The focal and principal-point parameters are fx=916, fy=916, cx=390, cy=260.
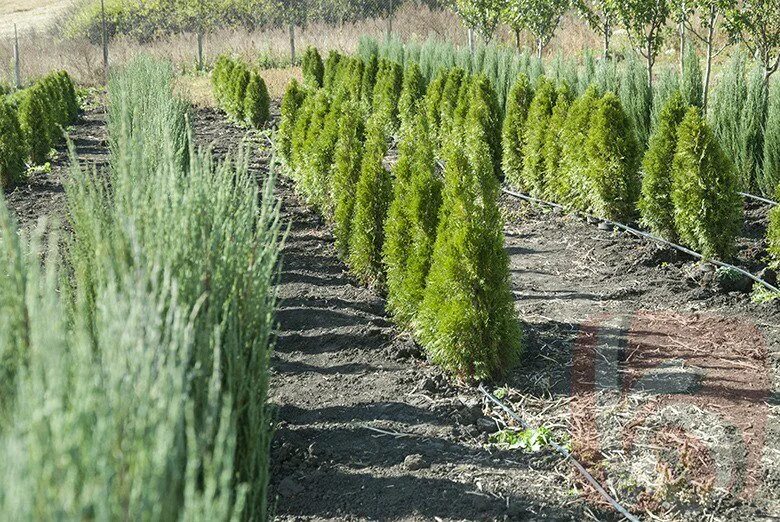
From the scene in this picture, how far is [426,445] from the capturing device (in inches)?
188

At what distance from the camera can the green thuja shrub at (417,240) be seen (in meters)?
6.14

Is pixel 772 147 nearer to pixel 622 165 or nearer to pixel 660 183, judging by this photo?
pixel 622 165

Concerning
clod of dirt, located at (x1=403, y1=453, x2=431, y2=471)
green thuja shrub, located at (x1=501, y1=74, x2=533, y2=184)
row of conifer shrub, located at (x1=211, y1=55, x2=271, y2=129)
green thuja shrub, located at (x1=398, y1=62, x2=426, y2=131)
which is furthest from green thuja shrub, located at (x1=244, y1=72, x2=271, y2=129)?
clod of dirt, located at (x1=403, y1=453, x2=431, y2=471)

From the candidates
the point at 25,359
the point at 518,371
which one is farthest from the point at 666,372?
the point at 25,359

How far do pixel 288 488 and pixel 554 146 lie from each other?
6.84m

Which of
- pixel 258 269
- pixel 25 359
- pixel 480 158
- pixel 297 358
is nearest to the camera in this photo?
pixel 25 359

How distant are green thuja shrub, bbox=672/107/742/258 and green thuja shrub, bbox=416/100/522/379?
2.72 metres

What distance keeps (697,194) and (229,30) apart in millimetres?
36255

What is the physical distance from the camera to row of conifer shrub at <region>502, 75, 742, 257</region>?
7.69m

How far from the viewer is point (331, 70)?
22609mm

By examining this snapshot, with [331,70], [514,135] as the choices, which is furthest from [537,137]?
[331,70]

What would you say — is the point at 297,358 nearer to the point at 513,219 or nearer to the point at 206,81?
the point at 513,219

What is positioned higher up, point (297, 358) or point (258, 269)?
point (258, 269)

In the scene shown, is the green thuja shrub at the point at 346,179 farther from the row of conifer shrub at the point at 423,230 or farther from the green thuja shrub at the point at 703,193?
the green thuja shrub at the point at 703,193
